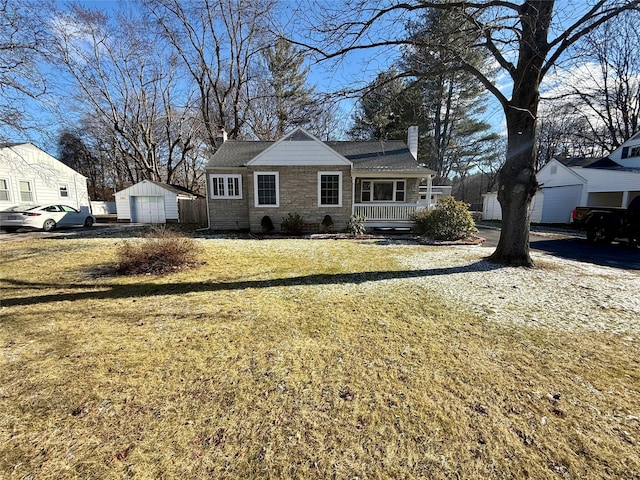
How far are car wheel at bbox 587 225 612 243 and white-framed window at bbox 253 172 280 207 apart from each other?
44.6ft

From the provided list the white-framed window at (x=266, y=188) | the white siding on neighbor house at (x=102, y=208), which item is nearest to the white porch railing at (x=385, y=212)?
the white-framed window at (x=266, y=188)

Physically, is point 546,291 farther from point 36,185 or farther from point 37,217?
point 36,185

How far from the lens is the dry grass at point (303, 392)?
6.00 ft

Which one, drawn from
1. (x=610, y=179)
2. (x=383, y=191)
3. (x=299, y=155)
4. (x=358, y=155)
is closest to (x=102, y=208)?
(x=299, y=155)

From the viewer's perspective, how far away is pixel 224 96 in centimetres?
2217

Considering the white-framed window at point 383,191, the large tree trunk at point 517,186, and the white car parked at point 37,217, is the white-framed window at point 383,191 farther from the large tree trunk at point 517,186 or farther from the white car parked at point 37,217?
the white car parked at point 37,217

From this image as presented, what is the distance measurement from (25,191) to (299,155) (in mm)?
17567

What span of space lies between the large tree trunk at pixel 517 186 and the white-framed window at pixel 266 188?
9.20m

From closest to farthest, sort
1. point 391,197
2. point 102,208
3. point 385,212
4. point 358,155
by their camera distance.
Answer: point 385,212
point 358,155
point 391,197
point 102,208

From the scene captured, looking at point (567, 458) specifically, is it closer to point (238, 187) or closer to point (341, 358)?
point (341, 358)

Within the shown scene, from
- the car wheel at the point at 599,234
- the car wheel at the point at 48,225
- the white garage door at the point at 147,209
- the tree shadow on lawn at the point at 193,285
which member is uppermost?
the white garage door at the point at 147,209

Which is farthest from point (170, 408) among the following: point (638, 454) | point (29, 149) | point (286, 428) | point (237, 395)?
point (29, 149)

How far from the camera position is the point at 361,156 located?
15.2 meters

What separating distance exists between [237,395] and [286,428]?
1.93ft
